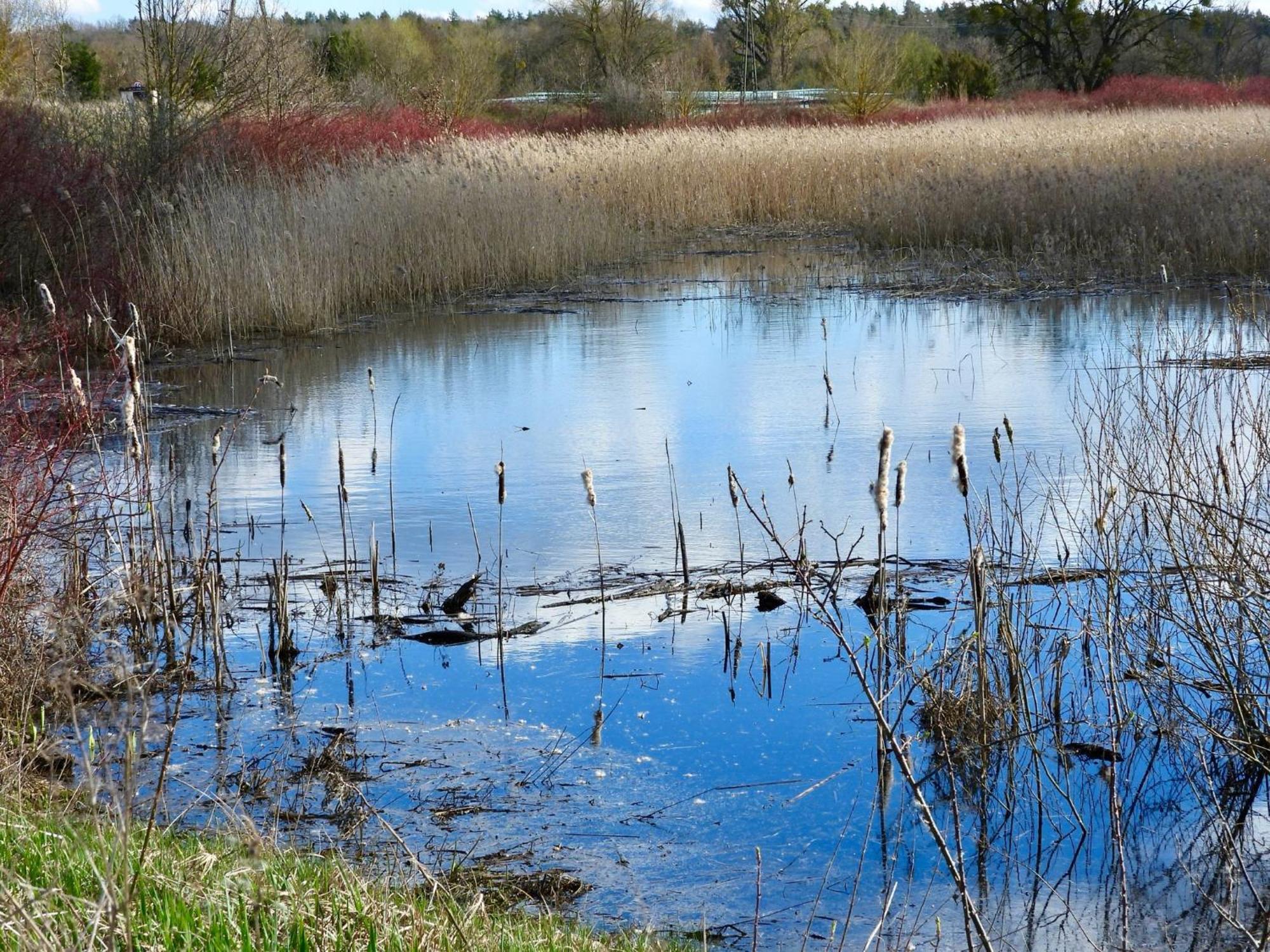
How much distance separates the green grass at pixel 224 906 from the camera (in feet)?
7.39

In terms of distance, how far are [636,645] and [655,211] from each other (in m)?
14.6

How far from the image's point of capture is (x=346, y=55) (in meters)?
42.8

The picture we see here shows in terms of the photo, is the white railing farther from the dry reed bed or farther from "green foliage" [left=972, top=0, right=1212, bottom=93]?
the dry reed bed

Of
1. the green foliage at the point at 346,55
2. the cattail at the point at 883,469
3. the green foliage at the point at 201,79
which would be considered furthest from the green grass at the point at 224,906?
the green foliage at the point at 346,55

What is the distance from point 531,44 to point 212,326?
138ft

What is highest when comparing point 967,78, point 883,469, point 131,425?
point 967,78

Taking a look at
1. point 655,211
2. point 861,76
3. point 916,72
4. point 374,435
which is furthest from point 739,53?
point 374,435

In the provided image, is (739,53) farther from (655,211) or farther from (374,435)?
(374,435)

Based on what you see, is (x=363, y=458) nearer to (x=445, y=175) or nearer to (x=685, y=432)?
(x=685, y=432)

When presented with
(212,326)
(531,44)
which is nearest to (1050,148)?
(212,326)

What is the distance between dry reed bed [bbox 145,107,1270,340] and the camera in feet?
39.6

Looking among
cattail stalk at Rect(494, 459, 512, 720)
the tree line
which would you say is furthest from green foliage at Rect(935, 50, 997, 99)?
cattail stalk at Rect(494, 459, 512, 720)

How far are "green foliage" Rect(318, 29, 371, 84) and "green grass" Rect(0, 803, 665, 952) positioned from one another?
125 ft

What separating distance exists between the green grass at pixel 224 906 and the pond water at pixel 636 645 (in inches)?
9.9
